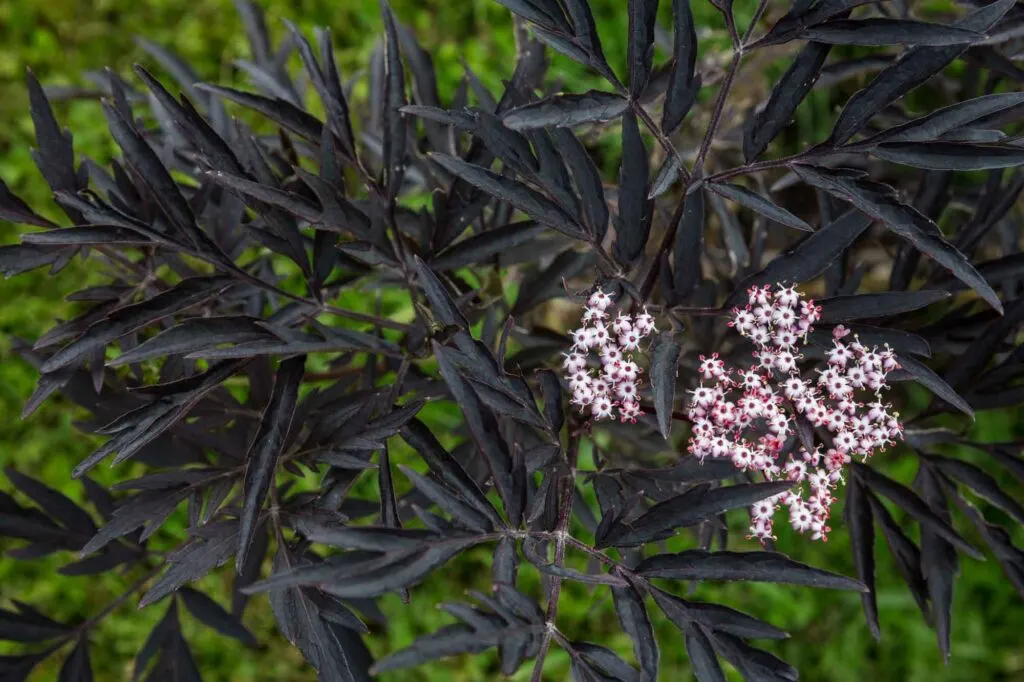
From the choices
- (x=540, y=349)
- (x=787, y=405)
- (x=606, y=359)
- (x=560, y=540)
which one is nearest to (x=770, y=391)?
(x=787, y=405)

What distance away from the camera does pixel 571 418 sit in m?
1.28

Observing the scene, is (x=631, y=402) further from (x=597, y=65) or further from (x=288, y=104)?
(x=288, y=104)

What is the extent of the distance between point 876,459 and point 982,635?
548 mm

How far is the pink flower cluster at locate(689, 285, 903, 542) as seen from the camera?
3.33 ft

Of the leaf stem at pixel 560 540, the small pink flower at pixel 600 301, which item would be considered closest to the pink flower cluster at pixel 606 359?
the small pink flower at pixel 600 301

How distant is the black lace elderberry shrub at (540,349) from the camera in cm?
92

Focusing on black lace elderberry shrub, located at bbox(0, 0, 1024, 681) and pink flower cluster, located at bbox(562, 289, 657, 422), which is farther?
pink flower cluster, located at bbox(562, 289, 657, 422)

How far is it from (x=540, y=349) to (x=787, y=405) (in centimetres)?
43

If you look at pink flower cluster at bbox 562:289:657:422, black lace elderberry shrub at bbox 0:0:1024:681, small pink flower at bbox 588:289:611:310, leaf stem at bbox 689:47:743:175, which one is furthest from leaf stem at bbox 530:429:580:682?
leaf stem at bbox 689:47:743:175

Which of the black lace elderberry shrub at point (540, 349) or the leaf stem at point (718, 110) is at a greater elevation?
the leaf stem at point (718, 110)

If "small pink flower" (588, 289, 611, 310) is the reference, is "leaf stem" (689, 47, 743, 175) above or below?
above

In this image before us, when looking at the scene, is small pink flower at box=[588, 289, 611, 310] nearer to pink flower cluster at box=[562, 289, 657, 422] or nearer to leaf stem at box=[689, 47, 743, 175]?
pink flower cluster at box=[562, 289, 657, 422]

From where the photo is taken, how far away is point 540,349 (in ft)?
4.57

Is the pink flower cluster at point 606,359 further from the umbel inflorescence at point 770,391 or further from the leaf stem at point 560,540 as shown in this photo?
the leaf stem at point 560,540
